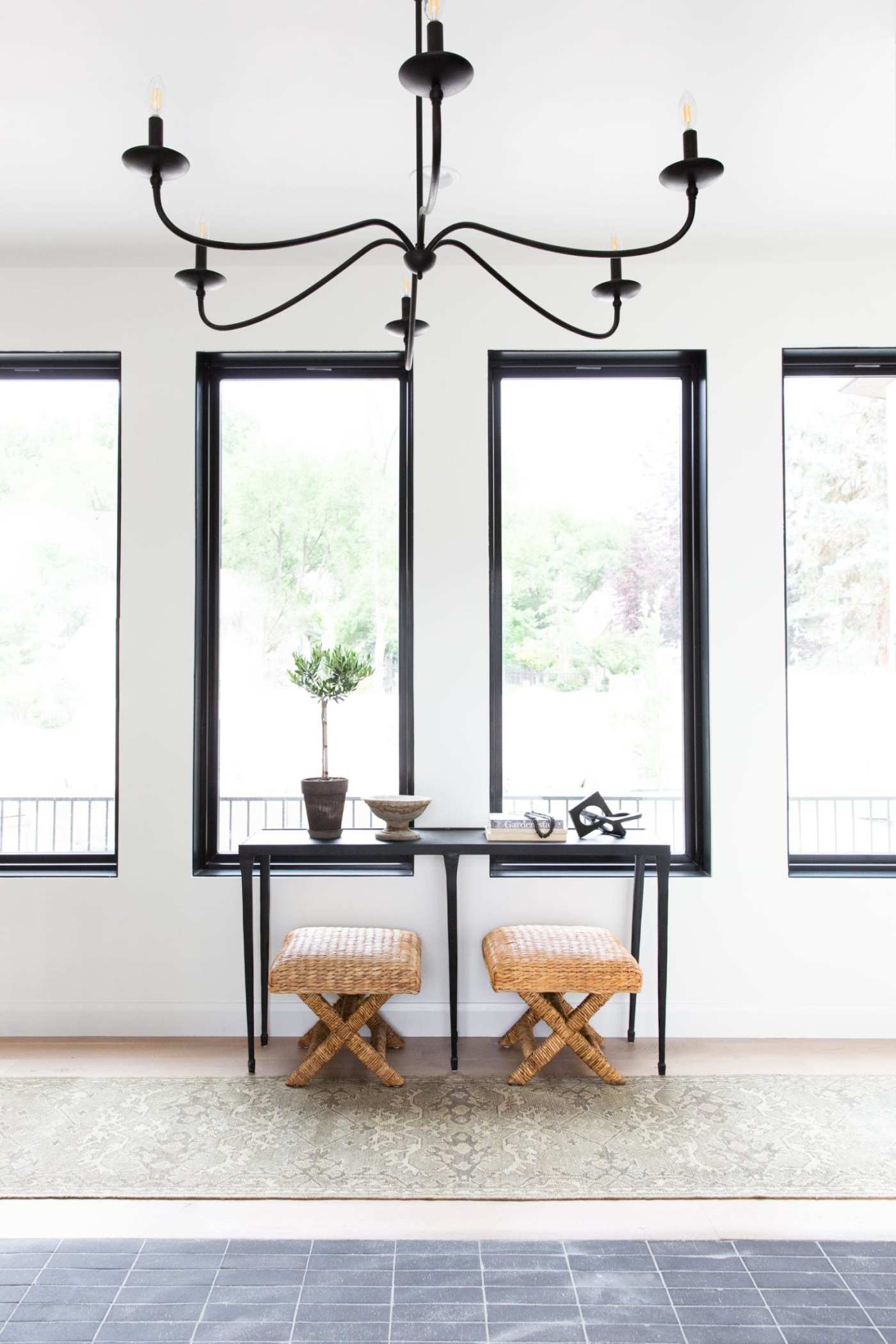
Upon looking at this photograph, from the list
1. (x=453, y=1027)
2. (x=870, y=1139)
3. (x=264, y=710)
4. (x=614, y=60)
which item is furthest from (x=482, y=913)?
(x=614, y=60)

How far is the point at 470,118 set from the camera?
2.37 m

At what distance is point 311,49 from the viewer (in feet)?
6.89

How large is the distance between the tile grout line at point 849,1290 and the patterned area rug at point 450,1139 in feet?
0.63

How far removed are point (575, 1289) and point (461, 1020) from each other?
1322 mm

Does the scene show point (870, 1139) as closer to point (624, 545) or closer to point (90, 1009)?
point (624, 545)

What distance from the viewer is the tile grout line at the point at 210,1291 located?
5.63ft

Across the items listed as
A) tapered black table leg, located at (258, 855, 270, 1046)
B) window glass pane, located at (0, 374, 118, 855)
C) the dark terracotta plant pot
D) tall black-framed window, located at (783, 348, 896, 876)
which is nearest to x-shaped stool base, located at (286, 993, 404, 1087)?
tapered black table leg, located at (258, 855, 270, 1046)

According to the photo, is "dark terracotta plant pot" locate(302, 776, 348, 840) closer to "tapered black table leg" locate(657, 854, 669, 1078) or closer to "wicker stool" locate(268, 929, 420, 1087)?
"wicker stool" locate(268, 929, 420, 1087)

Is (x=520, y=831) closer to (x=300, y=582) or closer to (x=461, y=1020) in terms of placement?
(x=461, y=1020)

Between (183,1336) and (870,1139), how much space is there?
6.22 feet

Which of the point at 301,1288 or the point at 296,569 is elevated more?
the point at 296,569

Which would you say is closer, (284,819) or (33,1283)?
(33,1283)

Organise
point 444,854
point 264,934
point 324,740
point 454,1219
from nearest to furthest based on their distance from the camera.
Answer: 1. point 454,1219
2. point 444,854
3. point 264,934
4. point 324,740

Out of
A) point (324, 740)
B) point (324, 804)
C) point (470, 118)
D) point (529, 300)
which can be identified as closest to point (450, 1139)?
point (324, 804)
